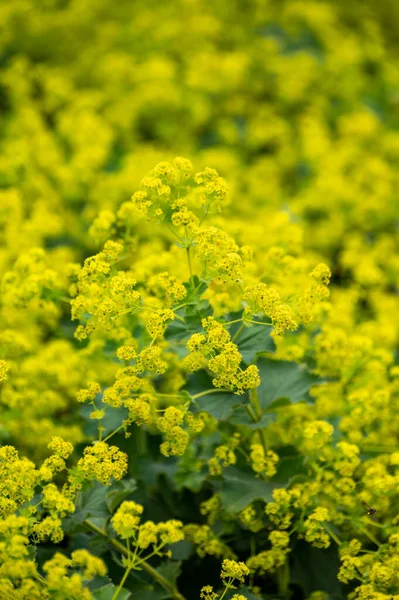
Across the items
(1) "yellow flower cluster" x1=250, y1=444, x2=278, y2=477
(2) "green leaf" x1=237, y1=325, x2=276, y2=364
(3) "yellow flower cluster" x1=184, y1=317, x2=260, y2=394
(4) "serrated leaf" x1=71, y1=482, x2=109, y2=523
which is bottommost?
(4) "serrated leaf" x1=71, y1=482, x2=109, y2=523

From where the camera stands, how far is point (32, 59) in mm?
6355

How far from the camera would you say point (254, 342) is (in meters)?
2.41

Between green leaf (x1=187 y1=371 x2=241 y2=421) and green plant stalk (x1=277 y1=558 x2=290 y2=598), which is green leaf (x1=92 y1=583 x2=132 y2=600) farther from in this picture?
green plant stalk (x1=277 y1=558 x2=290 y2=598)

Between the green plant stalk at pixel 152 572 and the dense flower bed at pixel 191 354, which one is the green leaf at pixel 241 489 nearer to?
the dense flower bed at pixel 191 354

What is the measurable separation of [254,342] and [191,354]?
0.99 ft

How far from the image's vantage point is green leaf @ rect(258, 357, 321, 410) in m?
2.64

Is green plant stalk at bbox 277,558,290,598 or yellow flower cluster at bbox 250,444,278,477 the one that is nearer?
yellow flower cluster at bbox 250,444,278,477

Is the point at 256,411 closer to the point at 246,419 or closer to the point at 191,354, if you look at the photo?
the point at 246,419

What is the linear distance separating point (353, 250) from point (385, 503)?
2116mm

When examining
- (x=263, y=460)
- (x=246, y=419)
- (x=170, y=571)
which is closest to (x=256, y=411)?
(x=246, y=419)

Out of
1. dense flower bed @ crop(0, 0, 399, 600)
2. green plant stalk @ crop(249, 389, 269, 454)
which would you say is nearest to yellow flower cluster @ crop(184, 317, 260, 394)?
dense flower bed @ crop(0, 0, 399, 600)

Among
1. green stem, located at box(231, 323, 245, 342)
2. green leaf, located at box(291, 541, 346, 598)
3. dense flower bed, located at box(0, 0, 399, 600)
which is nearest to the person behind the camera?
dense flower bed, located at box(0, 0, 399, 600)

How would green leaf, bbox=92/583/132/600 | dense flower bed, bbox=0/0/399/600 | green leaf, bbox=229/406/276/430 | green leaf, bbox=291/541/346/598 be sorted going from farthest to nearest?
green leaf, bbox=291/541/346/598 → green leaf, bbox=229/406/276/430 → dense flower bed, bbox=0/0/399/600 → green leaf, bbox=92/583/132/600

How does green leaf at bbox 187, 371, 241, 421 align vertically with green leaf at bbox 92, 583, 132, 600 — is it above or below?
above
